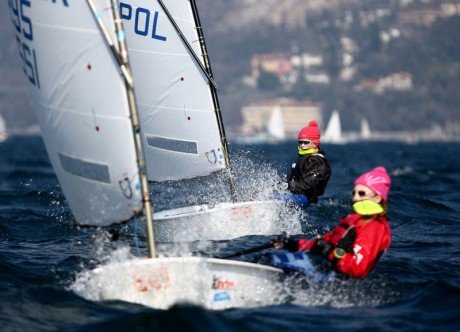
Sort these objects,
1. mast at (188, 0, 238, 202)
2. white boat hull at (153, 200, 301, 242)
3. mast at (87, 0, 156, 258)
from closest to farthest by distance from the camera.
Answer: mast at (87, 0, 156, 258), white boat hull at (153, 200, 301, 242), mast at (188, 0, 238, 202)

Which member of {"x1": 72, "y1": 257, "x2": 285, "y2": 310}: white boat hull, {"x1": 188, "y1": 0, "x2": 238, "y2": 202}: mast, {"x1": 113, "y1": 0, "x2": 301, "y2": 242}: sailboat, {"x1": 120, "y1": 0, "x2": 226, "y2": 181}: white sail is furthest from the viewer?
{"x1": 188, "y1": 0, "x2": 238, "y2": 202}: mast

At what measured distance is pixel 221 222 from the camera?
44.9 ft

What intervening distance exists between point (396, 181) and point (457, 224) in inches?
449

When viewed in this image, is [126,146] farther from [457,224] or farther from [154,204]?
[457,224]

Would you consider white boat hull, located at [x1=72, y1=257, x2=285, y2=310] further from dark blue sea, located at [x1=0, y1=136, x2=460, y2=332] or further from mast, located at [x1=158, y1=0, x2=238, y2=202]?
mast, located at [x1=158, y1=0, x2=238, y2=202]

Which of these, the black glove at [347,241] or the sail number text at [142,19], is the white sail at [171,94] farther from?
the black glove at [347,241]

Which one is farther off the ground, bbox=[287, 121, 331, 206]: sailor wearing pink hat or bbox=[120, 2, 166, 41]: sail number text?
bbox=[120, 2, 166, 41]: sail number text

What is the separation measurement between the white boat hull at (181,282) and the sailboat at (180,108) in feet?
14.2

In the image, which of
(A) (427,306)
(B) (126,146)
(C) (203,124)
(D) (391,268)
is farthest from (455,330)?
(C) (203,124)

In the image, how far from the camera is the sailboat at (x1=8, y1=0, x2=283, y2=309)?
29.6 feet

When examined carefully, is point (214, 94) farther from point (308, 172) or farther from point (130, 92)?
point (130, 92)

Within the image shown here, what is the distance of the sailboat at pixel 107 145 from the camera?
29.6 ft

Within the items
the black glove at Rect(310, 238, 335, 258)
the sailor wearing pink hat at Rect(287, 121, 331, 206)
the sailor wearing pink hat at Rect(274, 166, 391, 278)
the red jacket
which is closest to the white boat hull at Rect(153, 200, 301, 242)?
the sailor wearing pink hat at Rect(287, 121, 331, 206)

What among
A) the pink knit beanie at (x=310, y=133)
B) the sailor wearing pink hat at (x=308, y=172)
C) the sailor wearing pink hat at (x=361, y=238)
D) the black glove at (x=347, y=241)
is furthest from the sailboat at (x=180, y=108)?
the black glove at (x=347, y=241)
